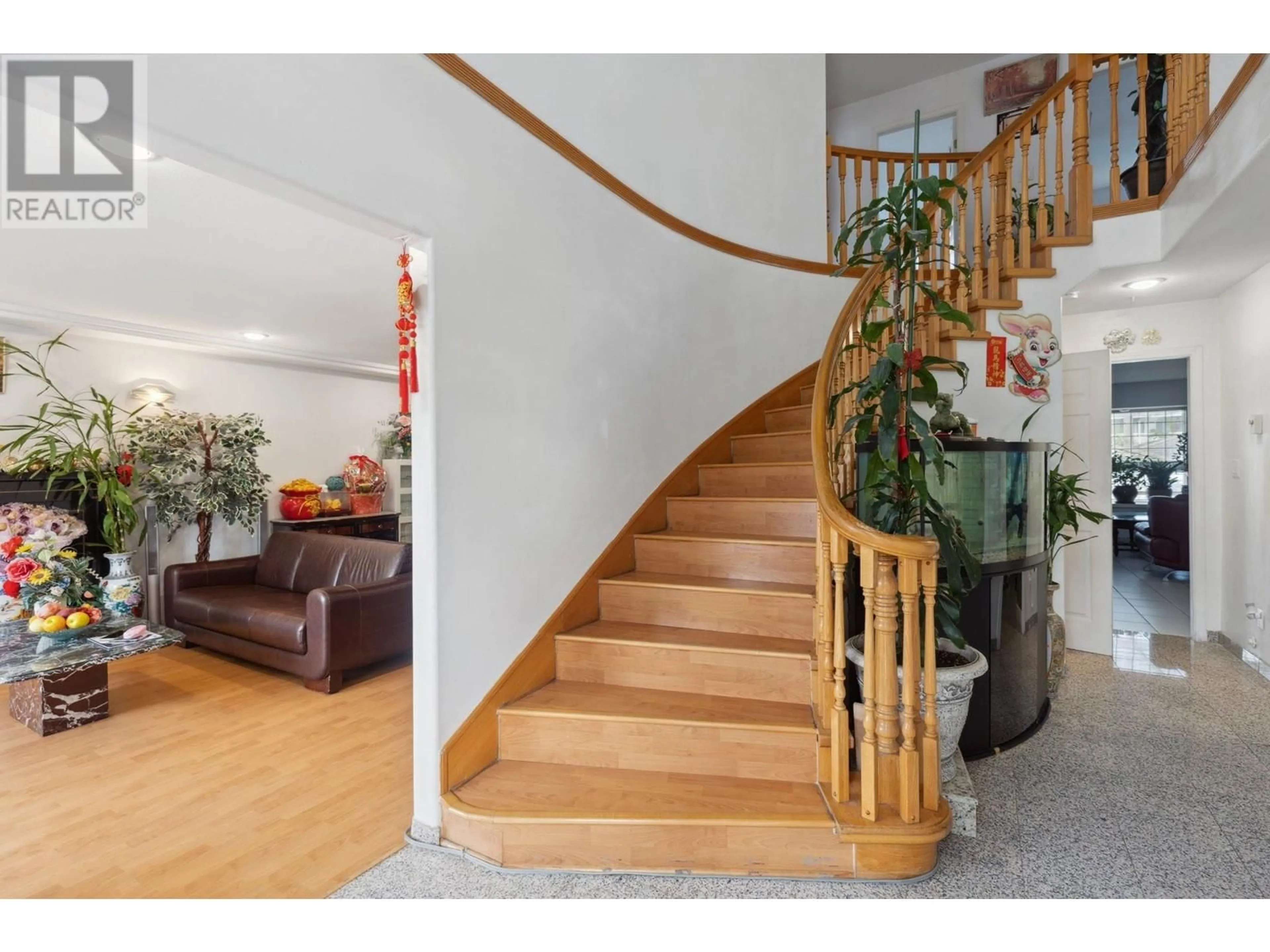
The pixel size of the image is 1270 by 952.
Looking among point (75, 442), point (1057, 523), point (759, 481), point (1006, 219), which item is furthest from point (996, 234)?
point (75, 442)

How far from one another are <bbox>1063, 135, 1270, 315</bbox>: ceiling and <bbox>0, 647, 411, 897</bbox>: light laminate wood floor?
4.21 metres

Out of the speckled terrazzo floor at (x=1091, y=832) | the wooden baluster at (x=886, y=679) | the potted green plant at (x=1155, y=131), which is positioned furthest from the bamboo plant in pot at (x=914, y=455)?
the potted green plant at (x=1155, y=131)

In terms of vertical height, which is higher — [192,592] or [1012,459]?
[1012,459]

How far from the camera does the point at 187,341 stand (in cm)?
495

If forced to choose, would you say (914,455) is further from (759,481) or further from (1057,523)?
(1057,523)

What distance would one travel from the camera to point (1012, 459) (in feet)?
8.91

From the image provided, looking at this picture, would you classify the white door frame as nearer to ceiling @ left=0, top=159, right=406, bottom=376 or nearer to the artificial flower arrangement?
ceiling @ left=0, top=159, right=406, bottom=376

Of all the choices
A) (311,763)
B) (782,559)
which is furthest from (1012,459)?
(311,763)

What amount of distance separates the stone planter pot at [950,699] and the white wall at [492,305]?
1.31 m

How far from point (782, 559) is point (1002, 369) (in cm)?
208

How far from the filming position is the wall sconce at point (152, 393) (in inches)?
195

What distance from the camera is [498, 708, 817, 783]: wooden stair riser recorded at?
2.08 metres

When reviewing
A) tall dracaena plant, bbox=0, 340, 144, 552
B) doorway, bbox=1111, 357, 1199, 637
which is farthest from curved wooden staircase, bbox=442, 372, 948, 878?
doorway, bbox=1111, 357, 1199, 637
